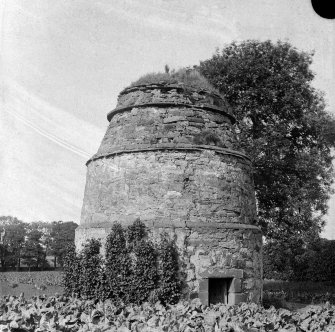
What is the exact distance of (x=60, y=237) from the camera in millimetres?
66625

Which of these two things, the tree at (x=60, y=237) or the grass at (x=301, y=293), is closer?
the grass at (x=301, y=293)

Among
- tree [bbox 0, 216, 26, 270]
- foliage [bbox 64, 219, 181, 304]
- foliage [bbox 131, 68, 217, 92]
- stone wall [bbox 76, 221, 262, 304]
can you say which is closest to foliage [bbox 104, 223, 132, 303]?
foliage [bbox 64, 219, 181, 304]

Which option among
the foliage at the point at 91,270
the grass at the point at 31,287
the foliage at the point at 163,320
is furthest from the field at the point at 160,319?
the grass at the point at 31,287

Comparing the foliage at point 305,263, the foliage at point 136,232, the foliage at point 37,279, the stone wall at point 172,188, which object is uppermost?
the stone wall at point 172,188

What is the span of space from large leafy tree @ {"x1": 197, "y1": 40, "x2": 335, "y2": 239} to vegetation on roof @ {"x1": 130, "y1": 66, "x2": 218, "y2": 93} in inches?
269

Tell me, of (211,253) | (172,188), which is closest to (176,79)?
(172,188)

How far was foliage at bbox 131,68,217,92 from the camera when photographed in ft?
40.4

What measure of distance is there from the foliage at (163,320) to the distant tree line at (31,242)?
49765 millimetres

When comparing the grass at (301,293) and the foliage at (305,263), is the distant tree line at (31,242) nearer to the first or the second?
the foliage at (305,263)

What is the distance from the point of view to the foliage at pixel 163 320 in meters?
6.63

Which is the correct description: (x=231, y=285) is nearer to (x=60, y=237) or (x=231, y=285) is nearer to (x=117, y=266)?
(x=117, y=266)

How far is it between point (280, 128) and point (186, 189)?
Answer: 10.1 metres

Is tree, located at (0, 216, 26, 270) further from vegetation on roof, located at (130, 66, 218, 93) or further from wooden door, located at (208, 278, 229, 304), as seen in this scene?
wooden door, located at (208, 278, 229, 304)

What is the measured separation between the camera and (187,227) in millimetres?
10391
